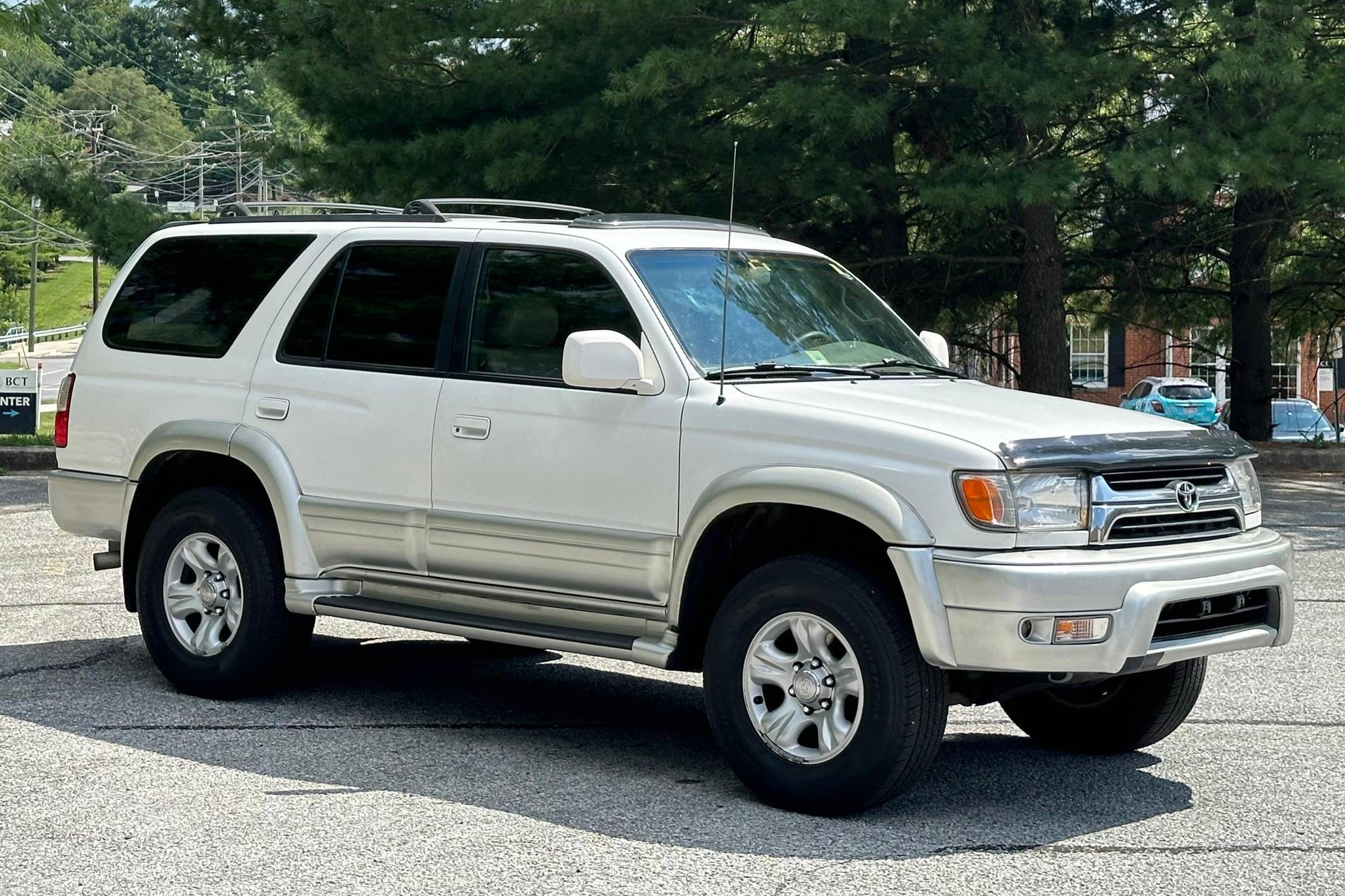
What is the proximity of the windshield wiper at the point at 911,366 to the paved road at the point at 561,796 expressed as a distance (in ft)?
4.89

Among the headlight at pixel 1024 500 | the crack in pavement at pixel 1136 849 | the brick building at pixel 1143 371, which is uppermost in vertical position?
the brick building at pixel 1143 371

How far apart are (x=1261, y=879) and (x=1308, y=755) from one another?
71.8 inches

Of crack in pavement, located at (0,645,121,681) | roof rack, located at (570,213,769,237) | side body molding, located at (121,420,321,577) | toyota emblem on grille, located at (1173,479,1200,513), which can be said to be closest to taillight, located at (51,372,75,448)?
side body molding, located at (121,420,321,577)

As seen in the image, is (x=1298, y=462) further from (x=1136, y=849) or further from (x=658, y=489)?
(x=1136, y=849)

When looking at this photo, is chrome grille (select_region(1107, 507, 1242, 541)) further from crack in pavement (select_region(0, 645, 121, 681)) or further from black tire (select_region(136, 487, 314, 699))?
crack in pavement (select_region(0, 645, 121, 681))

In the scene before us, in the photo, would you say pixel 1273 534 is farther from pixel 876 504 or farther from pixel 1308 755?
pixel 876 504

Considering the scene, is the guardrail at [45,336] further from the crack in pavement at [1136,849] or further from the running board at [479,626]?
the crack in pavement at [1136,849]

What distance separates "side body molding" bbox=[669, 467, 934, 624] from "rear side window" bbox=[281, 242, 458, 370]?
60.1 inches

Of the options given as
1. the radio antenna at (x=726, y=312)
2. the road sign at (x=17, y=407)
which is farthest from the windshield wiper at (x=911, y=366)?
the road sign at (x=17, y=407)

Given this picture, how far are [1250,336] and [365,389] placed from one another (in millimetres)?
20898

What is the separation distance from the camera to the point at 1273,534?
20.7 feet

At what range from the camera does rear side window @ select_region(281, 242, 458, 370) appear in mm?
7145

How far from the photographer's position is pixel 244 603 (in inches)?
292

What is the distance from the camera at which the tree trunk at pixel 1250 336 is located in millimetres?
24906
